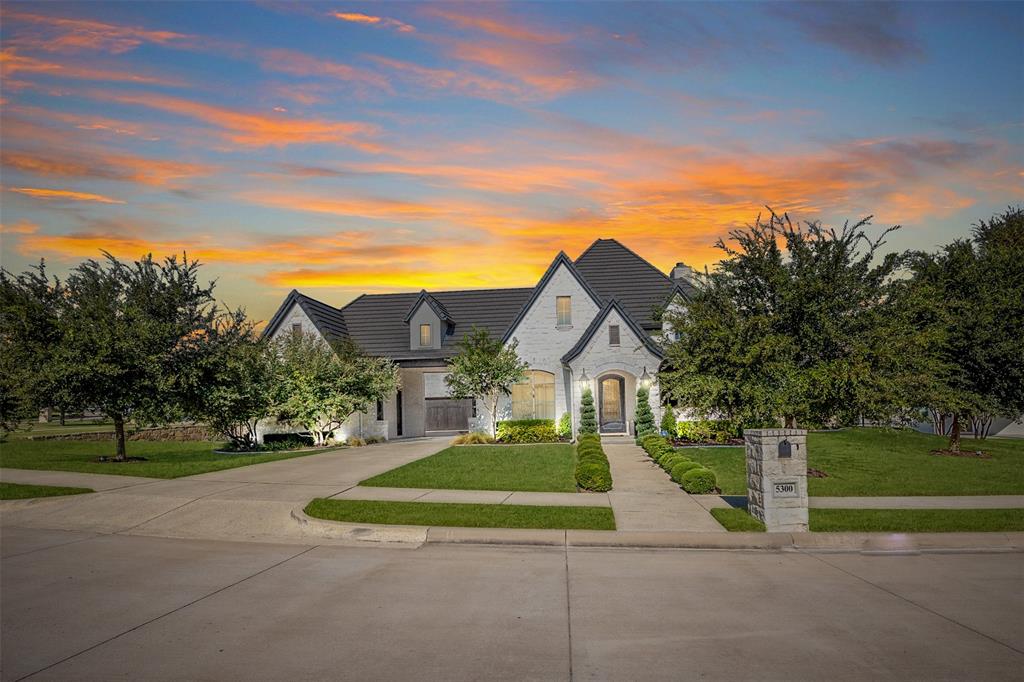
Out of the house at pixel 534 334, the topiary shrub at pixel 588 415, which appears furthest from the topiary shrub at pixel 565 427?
the topiary shrub at pixel 588 415

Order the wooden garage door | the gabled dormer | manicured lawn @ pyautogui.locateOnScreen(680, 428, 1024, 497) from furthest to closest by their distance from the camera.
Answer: the wooden garage door
the gabled dormer
manicured lawn @ pyautogui.locateOnScreen(680, 428, 1024, 497)

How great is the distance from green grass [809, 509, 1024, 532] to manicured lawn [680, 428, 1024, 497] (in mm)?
2470

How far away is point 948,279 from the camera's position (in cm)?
2491

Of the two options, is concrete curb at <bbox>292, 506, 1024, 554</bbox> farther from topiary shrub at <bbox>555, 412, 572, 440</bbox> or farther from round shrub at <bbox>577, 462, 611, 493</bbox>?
topiary shrub at <bbox>555, 412, 572, 440</bbox>

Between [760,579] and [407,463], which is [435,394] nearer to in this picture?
[407,463]

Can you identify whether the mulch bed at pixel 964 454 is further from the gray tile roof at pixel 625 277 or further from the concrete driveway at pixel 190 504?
the concrete driveway at pixel 190 504

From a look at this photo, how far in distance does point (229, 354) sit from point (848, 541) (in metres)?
20.5

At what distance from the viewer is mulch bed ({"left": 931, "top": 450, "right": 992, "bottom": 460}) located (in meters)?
24.3

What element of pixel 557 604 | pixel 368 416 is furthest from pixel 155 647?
pixel 368 416

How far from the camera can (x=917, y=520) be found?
12.5 metres

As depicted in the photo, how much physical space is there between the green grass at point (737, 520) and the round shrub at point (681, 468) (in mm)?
3226

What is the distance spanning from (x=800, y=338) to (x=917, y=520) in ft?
21.9

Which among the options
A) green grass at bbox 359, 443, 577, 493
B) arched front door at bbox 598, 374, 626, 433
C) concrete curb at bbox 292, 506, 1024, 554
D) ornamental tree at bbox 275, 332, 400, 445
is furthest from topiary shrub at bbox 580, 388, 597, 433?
concrete curb at bbox 292, 506, 1024, 554

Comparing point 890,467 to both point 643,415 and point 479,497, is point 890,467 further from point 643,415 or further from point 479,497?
point 479,497
